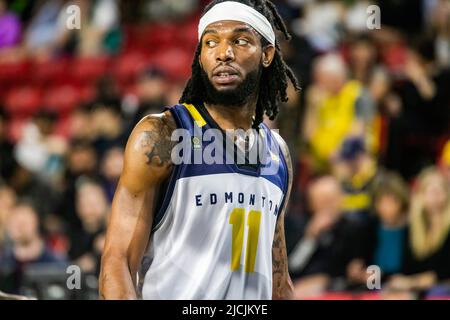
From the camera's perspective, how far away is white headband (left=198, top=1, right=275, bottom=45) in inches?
177

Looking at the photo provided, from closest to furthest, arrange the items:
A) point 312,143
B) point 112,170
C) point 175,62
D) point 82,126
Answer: point 312,143
point 112,170
point 82,126
point 175,62

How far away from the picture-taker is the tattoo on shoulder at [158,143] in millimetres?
4211

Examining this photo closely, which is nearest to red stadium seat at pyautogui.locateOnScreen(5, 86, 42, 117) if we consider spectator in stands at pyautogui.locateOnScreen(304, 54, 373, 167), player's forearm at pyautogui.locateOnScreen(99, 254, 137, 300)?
spectator in stands at pyautogui.locateOnScreen(304, 54, 373, 167)

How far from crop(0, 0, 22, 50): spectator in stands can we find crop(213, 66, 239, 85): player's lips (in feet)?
33.2

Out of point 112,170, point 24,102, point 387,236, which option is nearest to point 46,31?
point 24,102

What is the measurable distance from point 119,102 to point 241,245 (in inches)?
269

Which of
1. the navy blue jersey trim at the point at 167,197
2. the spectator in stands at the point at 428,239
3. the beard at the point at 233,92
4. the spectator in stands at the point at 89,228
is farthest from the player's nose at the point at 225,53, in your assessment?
the spectator in stands at the point at 89,228

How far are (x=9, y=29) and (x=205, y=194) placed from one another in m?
10.3

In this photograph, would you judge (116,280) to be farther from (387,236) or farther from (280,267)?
(387,236)

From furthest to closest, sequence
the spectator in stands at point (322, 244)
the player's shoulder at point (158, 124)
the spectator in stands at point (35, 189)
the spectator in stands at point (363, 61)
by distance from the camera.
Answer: the spectator in stands at point (35, 189) < the spectator in stands at point (363, 61) < the spectator in stands at point (322, 244) < the player's shoulder at point (158, 124)

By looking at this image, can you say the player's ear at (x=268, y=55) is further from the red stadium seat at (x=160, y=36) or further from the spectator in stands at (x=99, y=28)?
the spectator in stands at (x=99, y=28)

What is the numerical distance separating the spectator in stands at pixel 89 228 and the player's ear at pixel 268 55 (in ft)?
13.8

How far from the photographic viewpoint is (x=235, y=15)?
450 centimetres

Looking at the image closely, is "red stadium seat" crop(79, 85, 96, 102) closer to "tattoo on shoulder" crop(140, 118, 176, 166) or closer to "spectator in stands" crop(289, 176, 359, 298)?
"spectator in stands" crop(289, 176, 359, 298)
